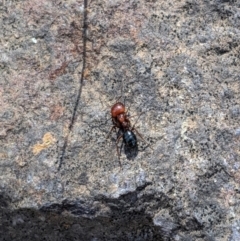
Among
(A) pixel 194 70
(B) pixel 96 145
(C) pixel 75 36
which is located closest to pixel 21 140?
(B) pixel 96 145

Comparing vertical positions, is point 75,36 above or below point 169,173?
above

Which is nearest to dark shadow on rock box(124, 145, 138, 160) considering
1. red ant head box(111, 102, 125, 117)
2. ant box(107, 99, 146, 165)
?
ant box(107, 99, 146, 165)

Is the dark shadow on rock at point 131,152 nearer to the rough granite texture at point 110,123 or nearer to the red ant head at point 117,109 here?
the rough granite texture at point 110,123

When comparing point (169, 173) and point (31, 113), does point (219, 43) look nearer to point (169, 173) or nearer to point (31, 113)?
point (169, 173)

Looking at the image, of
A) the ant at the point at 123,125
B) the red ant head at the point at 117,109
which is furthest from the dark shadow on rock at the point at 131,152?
the red ant head at the point at 117,109

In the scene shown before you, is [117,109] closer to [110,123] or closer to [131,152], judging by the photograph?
[110,123]

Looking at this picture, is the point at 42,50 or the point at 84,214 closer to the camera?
the point at 84,214

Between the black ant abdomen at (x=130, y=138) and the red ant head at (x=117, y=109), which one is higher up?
the red ant head at (x=117, y=109)
